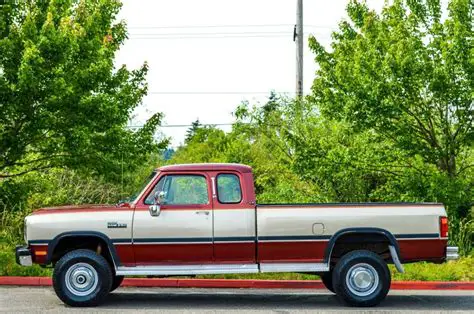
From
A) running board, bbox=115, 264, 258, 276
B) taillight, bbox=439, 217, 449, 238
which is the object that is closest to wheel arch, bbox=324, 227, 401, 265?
taillight, bbox=439, 217, 449, 238

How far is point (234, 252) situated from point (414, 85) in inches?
363

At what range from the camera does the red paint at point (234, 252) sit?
1204cm

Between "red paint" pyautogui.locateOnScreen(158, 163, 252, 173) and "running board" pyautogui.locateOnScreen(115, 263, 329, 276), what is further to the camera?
"red paint" pyautogui.locateOnScreen(158, 163, 252, 173)

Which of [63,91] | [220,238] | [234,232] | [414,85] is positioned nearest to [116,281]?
[220,238]

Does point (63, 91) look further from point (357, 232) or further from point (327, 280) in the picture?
point (357, 232)

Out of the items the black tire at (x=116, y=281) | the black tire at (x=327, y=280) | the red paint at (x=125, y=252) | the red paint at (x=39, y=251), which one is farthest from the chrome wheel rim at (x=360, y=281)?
the red paint at (x=39, y=251)

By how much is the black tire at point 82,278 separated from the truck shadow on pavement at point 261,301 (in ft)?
1.03

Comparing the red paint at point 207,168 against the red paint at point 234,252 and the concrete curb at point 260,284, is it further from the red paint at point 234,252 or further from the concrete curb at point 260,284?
the concrete curb at point 260,284

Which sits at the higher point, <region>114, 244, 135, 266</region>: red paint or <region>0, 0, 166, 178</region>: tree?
<region>0, 0, 166, 178</region>: tree

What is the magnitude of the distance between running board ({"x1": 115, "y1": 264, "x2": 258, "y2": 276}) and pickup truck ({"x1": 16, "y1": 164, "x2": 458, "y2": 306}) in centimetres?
1

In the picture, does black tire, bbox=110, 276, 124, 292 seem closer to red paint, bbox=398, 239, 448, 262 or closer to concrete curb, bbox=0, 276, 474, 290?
concrete curb, bbox=0, 276, 474, 290

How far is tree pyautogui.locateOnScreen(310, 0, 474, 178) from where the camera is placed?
63.9 ft

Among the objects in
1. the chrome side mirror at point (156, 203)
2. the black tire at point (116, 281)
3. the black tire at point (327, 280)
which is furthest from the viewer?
the black tire at point (327, 280)

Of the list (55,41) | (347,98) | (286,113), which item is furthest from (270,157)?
(55,41)
